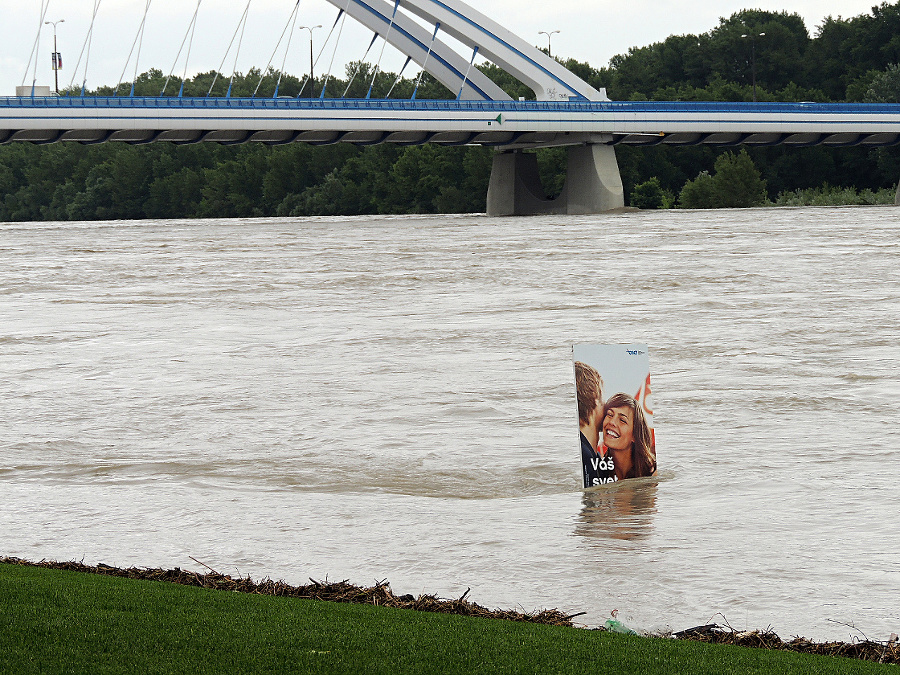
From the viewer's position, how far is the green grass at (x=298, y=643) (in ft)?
15.6

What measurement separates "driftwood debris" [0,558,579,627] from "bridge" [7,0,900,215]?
64.7m

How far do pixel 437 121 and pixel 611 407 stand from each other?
68205mm

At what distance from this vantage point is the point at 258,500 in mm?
8203

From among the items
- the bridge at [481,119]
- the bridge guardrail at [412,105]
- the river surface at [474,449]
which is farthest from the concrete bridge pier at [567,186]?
the river surface at [474,449]

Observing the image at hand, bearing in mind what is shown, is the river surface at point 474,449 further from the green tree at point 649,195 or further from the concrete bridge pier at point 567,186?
the green tree at point 649,195

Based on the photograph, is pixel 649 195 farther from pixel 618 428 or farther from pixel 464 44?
pixel 618 428

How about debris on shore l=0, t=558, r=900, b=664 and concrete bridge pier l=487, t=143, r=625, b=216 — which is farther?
concrete bridge pier l=487, t=143, r=625, b=216

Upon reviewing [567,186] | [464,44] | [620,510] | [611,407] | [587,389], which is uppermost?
[464,44]

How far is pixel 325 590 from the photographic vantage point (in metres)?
6.14

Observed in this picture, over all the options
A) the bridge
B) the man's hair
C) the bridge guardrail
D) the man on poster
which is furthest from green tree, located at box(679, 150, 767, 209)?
the man's hair

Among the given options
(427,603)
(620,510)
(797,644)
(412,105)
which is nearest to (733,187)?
(412,105)

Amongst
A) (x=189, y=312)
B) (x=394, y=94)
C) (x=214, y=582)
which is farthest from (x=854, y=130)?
(x=214, y=582)

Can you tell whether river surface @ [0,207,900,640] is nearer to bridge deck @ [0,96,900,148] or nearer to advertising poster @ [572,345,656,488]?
advertising poster @ [572,345,656,488]

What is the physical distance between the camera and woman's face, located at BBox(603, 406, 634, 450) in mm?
7938
